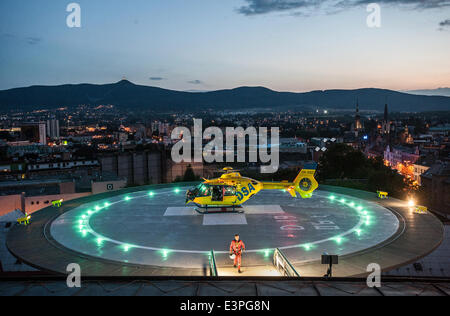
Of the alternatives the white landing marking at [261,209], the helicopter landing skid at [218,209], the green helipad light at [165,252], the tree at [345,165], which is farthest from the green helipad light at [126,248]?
the tree at [345,165]

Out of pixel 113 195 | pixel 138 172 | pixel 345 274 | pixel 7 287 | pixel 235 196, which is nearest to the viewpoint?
pixel 7 287

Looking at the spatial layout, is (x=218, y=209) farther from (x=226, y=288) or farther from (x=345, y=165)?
(x=345, y=165)

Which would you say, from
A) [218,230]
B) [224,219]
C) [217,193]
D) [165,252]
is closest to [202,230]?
[218,230]

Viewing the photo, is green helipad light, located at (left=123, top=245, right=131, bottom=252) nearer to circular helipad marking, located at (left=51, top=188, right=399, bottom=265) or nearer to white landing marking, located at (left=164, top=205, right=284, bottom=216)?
circular helipad marking, located at (left=51, top=188, right=399, bottom=265)

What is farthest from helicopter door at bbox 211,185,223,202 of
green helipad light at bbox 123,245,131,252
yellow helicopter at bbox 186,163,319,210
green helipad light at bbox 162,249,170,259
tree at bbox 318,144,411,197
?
tree at bbox 318,144,411,197

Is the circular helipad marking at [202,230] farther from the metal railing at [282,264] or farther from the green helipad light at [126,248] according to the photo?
the metal railing at [282,264]
